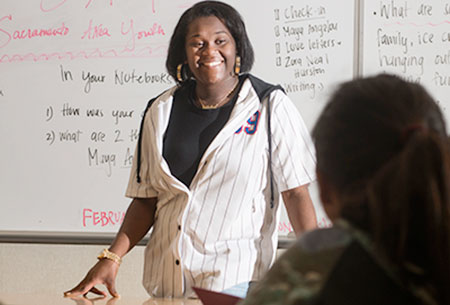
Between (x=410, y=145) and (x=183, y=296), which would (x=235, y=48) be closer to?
(x=183, y=296)

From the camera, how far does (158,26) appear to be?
2.89 metres

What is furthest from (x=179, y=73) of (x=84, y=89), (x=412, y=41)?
(x=412, y=41)

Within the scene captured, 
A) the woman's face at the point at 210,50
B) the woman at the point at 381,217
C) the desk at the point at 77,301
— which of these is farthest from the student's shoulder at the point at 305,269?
the woman's face at the point at 210,50

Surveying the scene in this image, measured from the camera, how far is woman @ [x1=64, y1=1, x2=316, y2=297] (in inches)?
61.1

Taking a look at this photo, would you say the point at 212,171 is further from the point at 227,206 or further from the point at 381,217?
the point at 381,217

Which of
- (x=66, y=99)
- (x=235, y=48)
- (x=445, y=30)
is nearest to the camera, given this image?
(x=235, y=48)

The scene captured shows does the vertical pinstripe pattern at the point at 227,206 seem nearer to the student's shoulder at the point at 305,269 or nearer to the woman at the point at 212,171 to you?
the woman at the point at 212,171

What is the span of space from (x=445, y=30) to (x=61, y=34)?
5.49 ft

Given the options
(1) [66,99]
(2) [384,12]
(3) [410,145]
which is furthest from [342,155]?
(1) [66,99]

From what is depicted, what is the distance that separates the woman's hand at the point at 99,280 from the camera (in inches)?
61.9

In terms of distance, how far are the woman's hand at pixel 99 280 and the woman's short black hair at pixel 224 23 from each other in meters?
0.55

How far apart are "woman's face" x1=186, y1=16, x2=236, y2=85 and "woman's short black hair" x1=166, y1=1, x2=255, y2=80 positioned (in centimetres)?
1

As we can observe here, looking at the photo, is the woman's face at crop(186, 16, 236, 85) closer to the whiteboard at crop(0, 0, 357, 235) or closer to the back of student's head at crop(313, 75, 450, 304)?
the back of student's head at crop(313, 75, 450, 304)

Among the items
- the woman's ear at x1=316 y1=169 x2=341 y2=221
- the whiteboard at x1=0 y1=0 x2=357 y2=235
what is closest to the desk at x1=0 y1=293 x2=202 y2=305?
the woman's ear at x1=316 y1=169 x2=341 y2=221
